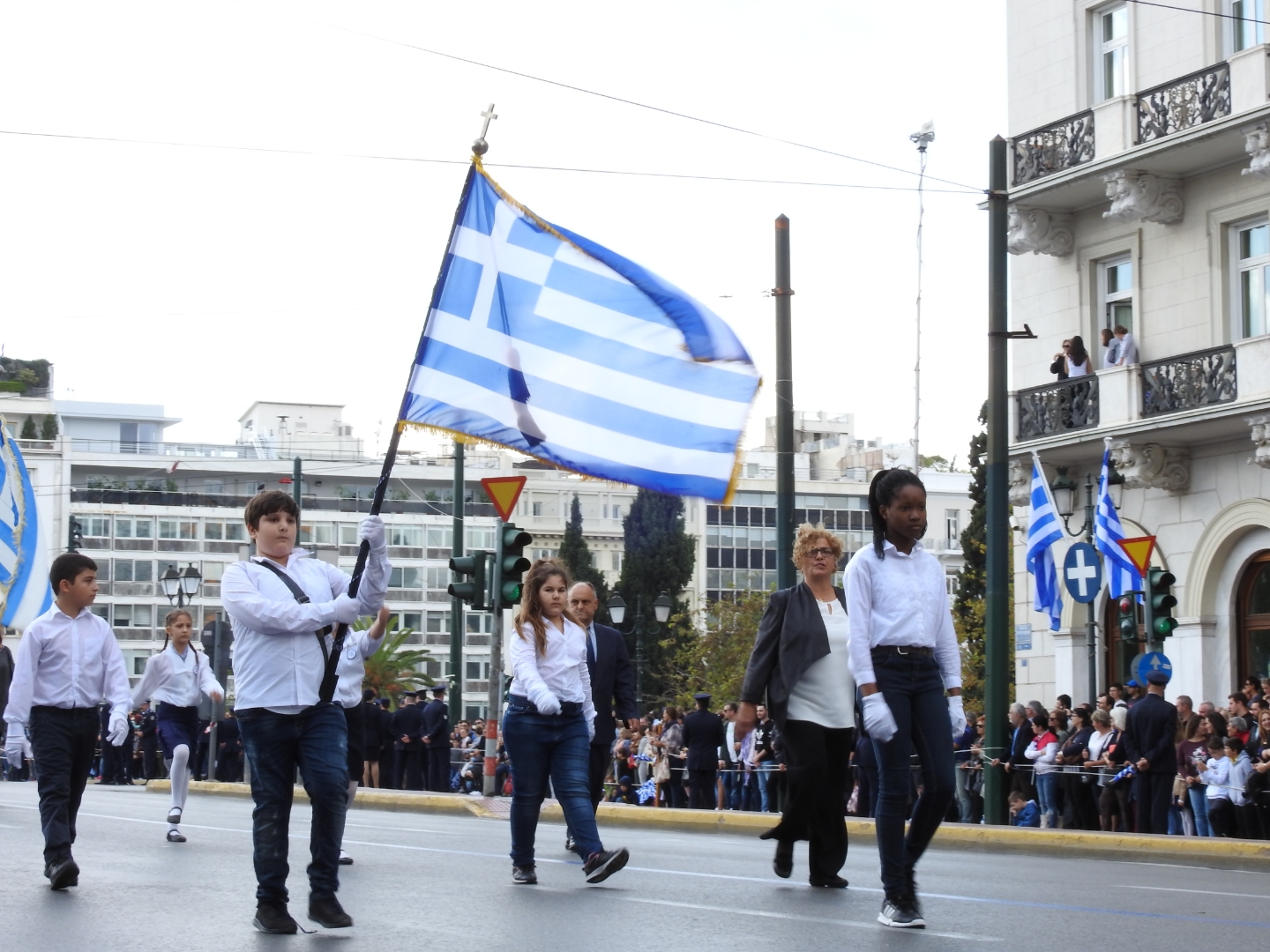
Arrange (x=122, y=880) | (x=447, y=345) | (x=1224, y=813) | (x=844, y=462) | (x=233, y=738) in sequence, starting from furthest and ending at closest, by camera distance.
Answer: (x=844, y=462) → (x=233, y=738) → (x=1224, y=813) → (x=122, y=880) → (x=447, y=345)

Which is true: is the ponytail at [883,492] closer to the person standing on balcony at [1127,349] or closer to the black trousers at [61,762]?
the black trousers at [61,762]

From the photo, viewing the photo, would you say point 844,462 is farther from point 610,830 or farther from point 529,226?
point 529,226

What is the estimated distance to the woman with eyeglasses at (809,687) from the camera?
10.4m

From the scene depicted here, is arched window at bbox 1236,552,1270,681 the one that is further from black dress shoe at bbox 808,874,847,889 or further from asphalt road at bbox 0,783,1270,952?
black dress shoe at bbox 808,874,847,889

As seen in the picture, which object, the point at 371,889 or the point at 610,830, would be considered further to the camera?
the point at 610,830

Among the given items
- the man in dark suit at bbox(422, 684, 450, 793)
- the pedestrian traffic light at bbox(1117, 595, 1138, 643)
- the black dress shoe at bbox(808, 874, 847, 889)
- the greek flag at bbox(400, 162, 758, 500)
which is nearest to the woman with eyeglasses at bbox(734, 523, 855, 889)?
the black dress shoe at bbox(808, 874, 847, 889)

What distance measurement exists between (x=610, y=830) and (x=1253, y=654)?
13.5 metres

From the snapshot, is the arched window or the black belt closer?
the black belt

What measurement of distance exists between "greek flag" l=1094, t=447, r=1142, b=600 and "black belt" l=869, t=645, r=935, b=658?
16.9m

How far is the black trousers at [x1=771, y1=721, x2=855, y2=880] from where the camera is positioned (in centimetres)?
1041

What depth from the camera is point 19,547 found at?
86.4ft

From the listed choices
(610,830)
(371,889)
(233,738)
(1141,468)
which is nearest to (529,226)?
(371,889)

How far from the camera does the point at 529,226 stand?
11.0m

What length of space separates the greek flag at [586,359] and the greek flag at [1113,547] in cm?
1517
